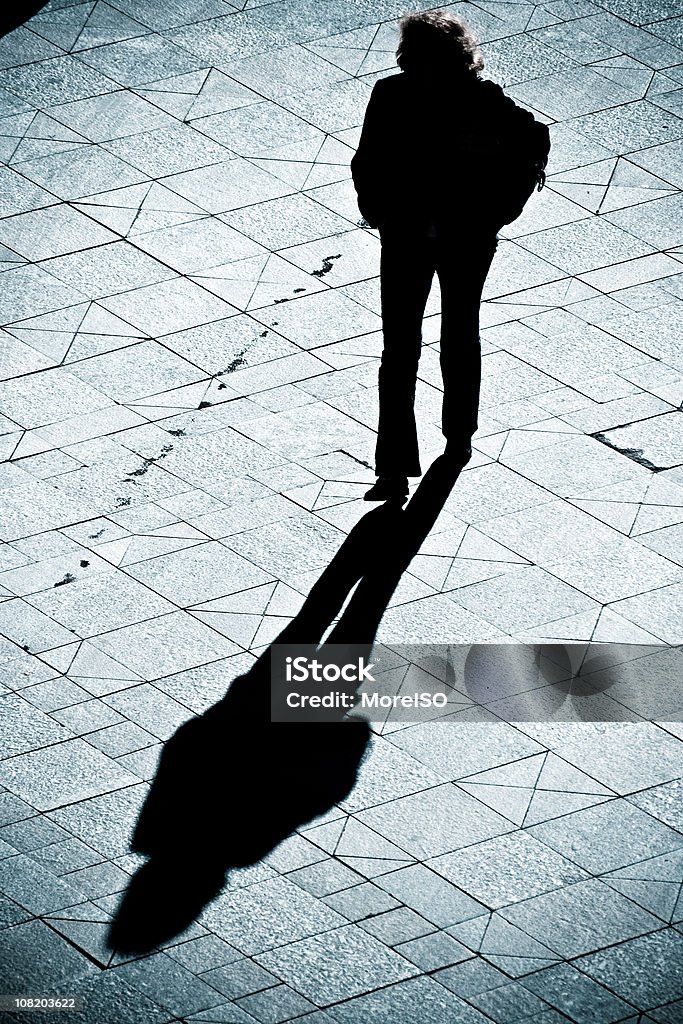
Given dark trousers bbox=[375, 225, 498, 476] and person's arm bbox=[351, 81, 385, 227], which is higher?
person's arm bbox=[351, 81, 385, 227]

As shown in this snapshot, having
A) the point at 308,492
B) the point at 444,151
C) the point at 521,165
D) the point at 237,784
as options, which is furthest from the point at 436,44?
the point at 237,784

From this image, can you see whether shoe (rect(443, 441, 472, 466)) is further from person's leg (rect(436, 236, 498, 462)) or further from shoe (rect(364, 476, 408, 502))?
shoe (rect(364, 476, 408, 502))

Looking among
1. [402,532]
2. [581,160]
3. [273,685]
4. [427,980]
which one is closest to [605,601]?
[402,532]

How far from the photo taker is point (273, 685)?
5.73 m

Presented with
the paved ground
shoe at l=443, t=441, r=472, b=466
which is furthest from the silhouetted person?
the paved ground

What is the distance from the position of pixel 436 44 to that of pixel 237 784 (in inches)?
118

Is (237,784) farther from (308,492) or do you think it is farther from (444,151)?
(444,151)

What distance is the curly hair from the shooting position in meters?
5.82

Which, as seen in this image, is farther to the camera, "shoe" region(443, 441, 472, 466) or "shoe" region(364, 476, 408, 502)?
"shoe" region(443, 441, 472, 466)

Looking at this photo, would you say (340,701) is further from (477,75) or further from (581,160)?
(581,160)

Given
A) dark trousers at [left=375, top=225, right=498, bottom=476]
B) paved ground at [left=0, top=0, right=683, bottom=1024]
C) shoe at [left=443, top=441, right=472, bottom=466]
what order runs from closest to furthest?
paved ground at [left=0, top=0, right=683, bottom=1024], dark trousers at [left=375, top=225, right=498, bottom=476], shoe at [left=443, top=441, right=472, bottom=466]

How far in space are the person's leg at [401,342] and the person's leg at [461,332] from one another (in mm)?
87

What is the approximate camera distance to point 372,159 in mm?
5961

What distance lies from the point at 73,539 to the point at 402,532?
144cm
